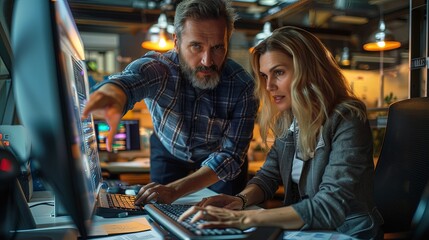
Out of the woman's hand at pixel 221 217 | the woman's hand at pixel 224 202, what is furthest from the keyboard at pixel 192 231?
the woman's hand at pixel 224 202

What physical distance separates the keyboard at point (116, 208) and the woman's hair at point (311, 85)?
0.50 metres

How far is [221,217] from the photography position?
745 mm

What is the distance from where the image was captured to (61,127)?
1.72 ft

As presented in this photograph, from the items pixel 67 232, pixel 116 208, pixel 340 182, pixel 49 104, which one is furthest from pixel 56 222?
pixel 340 182

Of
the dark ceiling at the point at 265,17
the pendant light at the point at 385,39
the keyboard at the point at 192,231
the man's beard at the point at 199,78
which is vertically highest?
the dark ceiling at the point at 265,17

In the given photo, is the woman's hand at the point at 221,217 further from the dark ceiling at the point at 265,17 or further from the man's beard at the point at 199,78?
the dark ceiling at the point at 265,17

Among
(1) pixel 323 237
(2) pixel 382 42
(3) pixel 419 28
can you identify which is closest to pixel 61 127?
(1) pixel 323 237

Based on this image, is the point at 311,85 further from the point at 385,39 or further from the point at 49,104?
the point at 385,39

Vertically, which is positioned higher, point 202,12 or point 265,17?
point 265,17

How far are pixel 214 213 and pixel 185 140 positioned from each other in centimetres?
91

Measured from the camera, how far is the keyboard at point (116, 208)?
3.36 feet

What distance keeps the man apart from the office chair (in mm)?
518

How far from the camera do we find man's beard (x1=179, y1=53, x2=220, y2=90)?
147cm

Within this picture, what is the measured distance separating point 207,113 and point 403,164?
736 millimetres
